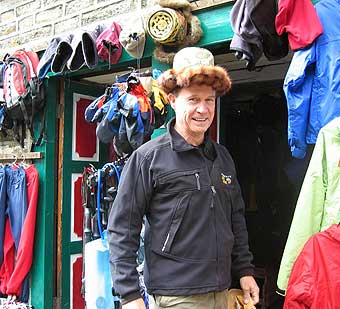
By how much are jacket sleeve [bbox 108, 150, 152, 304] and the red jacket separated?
0.83 metres

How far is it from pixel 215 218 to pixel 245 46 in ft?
3.51

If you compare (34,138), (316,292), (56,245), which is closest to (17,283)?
(56,245)

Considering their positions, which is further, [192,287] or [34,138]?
[34,138]

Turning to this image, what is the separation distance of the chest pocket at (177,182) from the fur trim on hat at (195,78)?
17.3 inches

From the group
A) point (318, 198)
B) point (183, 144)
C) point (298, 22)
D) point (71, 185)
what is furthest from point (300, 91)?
Result: point (71, 185)

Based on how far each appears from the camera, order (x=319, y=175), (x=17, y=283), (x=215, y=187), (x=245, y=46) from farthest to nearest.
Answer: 1. (x=17, y=283)
2. (x=245, y=46)
3. (x=319, y=175)
4. (x=215, y=187)

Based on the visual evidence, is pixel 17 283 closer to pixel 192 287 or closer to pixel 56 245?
pixel 56 245

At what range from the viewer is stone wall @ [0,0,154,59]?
13.0 feet

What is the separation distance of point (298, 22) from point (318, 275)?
140 centimetres

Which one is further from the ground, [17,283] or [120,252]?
[120,252]

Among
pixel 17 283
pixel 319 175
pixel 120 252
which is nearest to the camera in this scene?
pixel 120 252

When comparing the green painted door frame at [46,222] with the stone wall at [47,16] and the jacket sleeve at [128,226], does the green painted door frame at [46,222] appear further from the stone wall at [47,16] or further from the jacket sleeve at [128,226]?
the jacket sleeve at [128,226]

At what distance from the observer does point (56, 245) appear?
4.48 metres

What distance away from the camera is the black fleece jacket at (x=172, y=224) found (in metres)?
2.21
